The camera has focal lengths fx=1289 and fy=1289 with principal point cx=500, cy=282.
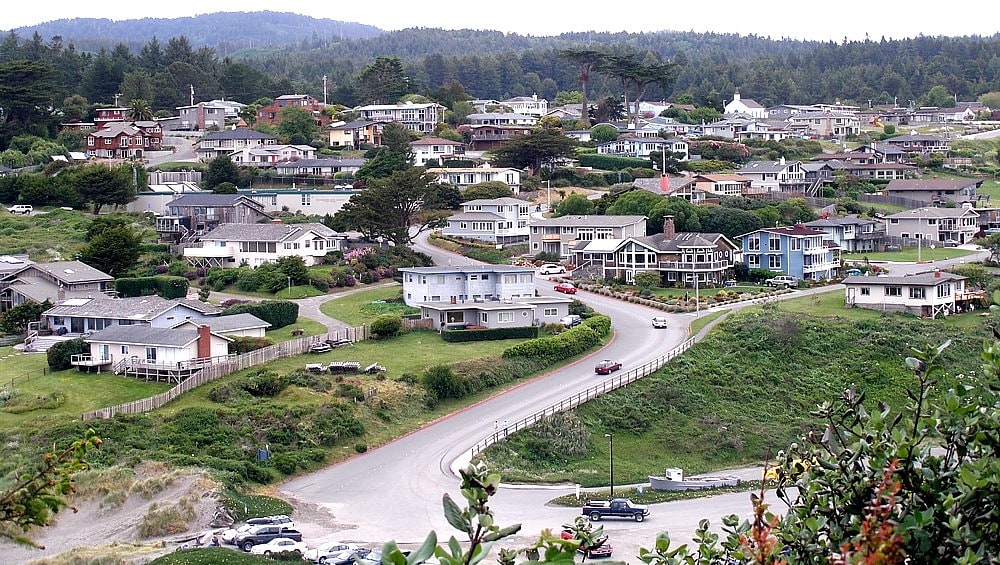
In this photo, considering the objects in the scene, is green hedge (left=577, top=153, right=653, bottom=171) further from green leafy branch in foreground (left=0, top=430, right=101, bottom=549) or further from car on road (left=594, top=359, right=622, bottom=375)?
green leafy branch in foreground (left=0, top=430, right=101, bottom=549)

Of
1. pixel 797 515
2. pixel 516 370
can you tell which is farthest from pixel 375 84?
pixel 797 515

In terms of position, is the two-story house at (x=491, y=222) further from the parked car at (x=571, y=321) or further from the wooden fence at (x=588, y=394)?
the wooden fence at (x=588, y=394)

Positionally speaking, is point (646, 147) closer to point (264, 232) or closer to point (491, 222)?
point (491, 222)

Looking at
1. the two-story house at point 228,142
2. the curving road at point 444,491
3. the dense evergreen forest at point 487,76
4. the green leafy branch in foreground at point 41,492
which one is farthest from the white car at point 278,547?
the dense evergreen forest at point 487,76

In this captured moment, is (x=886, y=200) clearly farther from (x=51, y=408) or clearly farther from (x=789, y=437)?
(x=51, y=408)

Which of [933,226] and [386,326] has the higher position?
[933,226]

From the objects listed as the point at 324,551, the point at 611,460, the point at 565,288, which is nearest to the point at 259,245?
the point at 565,288

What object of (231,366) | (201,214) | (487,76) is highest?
(487,76)
